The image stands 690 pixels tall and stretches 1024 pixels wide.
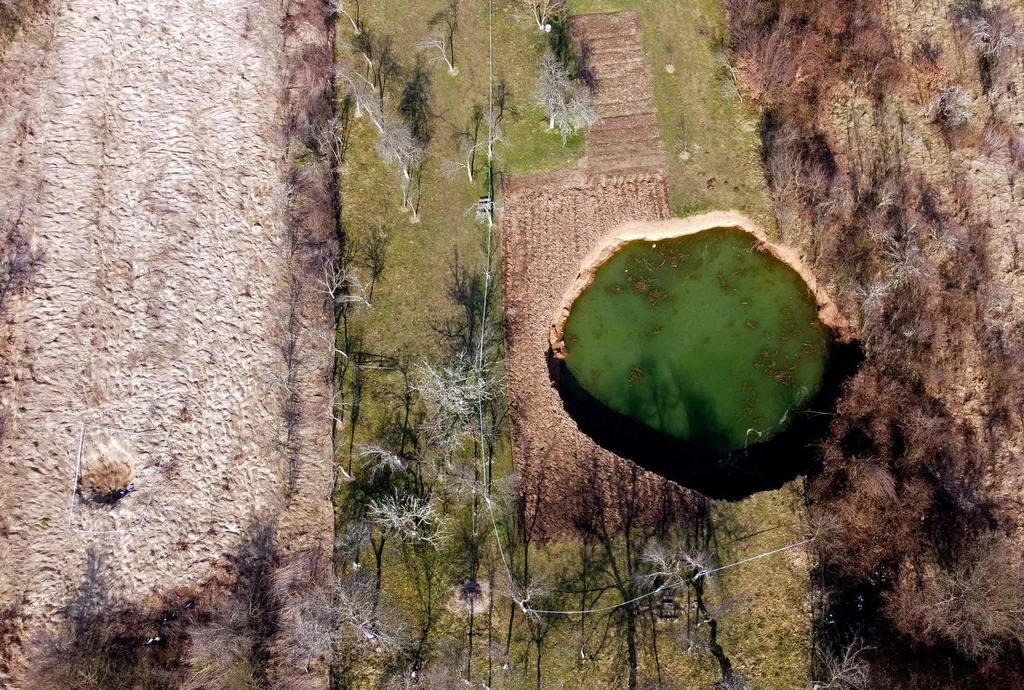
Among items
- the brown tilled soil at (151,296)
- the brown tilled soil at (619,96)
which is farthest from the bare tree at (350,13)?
the brown tilled soil at (619,96)

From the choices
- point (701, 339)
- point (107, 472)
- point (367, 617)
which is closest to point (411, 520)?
point (367, 617)

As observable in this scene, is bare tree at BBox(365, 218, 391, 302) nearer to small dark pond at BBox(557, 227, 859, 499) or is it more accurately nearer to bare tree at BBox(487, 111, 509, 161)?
bare tree at BBox(487, 111, 509, 161)

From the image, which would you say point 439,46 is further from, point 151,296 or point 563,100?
point 151,296

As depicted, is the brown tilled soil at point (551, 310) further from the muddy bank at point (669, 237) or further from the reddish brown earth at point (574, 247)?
the muddy bank at point (669, 237)

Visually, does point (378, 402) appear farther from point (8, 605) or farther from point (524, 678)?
point (8, 605)

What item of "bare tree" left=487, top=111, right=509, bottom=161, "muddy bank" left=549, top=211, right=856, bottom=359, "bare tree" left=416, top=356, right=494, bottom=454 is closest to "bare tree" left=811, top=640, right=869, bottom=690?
"muddy bank" left=549, top=211, right=856, bottom=359

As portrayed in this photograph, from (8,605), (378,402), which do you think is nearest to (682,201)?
(378,402)

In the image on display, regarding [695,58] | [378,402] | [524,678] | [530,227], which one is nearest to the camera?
[524,678]
